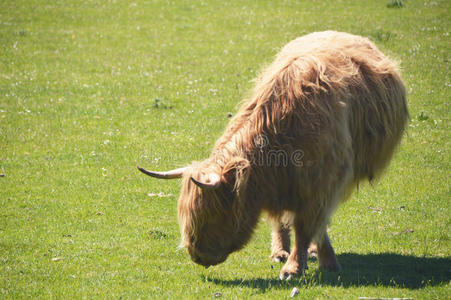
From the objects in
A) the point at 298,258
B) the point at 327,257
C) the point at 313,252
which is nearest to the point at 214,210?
the point at 298,258

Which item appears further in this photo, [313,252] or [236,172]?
Result: [313,252]

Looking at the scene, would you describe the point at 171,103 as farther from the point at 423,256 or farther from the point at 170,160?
the point at 423,256

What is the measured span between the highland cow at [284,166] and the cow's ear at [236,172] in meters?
0.01

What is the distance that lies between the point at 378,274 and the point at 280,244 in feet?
4.69

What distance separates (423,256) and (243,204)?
9.57ft

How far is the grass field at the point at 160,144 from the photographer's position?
6.43 metres

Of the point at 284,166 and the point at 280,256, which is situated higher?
the point at 284,166

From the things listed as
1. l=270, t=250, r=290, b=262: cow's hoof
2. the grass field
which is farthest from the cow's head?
l=270, t=250, r=290, b=262: cow's hoof

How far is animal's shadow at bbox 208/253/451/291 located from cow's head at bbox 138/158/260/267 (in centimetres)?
57

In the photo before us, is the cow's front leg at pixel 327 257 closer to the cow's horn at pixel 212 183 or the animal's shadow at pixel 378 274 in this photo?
the animal's shadow at pixel 378 274

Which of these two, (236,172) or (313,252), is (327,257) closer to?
(313,252)

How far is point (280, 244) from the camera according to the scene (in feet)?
23.4

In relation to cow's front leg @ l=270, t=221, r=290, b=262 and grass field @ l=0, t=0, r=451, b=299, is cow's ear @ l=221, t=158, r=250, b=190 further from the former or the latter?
cow's front leg @ l=270, t=221, r=290, b=262

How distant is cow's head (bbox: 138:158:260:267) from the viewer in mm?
5688
